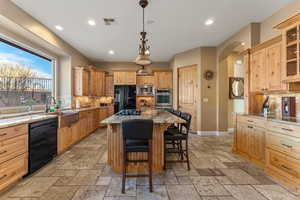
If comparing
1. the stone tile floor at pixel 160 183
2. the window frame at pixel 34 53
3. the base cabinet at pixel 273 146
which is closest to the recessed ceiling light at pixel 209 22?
the base cabinet at pixel 273 146

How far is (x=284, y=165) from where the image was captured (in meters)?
2.21

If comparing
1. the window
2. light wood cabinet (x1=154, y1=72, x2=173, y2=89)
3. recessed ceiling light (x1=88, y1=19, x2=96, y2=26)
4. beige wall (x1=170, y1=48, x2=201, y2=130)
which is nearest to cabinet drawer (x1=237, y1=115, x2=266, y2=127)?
beige wall (x1=170, y1=48, x2=201, y2=130)

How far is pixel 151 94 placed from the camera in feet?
21.5

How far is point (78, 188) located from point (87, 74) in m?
4.34

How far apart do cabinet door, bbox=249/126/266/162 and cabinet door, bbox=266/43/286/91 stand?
84cm

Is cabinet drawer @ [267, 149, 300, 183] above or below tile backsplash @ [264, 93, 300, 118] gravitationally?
below

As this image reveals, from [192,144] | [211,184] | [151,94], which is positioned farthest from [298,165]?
[151,94]

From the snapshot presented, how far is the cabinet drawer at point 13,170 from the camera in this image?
6.43 ft

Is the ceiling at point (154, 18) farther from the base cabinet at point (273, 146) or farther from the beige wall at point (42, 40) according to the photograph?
the base cabinet at point (273, 146)

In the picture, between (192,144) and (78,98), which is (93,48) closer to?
(78,98)

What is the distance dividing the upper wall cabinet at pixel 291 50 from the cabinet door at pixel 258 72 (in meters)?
0.48

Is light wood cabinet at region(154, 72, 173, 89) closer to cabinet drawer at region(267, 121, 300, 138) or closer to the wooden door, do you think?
the wooden door

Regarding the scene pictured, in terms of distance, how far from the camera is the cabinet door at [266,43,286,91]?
2627mm

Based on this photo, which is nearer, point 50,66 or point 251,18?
point 251,18
